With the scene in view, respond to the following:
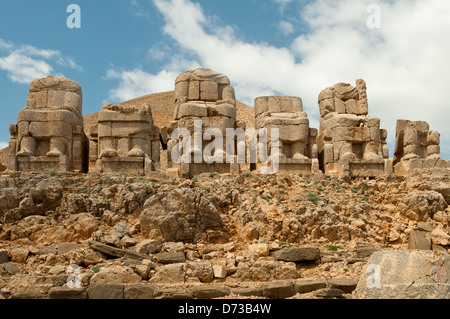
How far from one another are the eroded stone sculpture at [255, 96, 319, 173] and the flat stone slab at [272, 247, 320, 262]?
15.0ft

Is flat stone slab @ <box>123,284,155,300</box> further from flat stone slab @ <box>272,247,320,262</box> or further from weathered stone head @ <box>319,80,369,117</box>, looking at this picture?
weathered stone head @ <box>319,80,369,117</box>

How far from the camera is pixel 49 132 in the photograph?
1302cm

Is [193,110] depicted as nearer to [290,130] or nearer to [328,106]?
[290,130]

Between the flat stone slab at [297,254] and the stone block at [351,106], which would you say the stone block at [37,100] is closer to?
the flat stone slab at [297,254]

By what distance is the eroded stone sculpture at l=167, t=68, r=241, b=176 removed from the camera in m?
12.7

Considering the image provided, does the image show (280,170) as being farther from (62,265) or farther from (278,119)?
(62,265)

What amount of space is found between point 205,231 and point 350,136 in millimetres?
6243

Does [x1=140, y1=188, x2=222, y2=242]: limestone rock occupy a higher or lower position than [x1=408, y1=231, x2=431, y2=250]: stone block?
higher

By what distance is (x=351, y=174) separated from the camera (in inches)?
523

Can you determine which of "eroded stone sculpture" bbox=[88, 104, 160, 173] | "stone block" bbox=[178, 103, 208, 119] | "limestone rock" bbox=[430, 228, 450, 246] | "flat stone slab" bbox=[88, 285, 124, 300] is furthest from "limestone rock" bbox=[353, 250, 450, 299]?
"stone block" bbox=[178, 103, 208, 119]

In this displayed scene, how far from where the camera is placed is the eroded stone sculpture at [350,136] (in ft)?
44.1

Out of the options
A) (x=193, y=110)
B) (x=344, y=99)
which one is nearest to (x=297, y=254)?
(x=193, y=110)

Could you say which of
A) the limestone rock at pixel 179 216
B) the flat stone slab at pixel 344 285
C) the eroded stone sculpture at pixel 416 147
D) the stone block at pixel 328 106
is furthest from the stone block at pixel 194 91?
the flat stone slab at pixel 344 285

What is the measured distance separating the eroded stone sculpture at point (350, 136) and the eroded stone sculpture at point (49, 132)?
6891 mm
